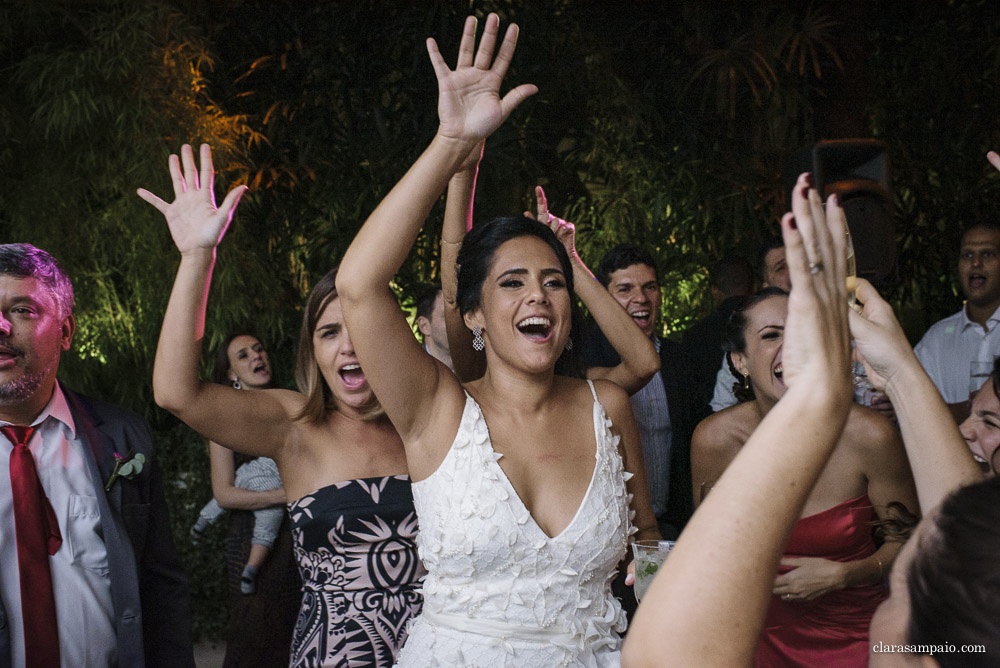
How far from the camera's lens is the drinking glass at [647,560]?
1.44 meters

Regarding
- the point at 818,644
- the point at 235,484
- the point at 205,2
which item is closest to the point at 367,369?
the point at 818,644

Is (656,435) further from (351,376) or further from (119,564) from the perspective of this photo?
(119,564)

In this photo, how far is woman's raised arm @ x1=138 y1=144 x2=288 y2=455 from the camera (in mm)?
1763

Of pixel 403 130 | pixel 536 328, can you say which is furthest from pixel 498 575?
pixel 403 130

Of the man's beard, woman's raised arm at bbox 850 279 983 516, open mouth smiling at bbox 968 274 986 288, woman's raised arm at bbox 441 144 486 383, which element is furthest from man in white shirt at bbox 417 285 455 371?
open mouth smiling at bbox 968 274 986 288

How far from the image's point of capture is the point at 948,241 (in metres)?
4.86

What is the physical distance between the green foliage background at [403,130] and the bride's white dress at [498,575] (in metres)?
3.11

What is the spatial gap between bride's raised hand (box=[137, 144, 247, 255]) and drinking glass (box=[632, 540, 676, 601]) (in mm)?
991

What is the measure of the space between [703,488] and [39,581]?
50.7 inches

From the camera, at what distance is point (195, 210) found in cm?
183

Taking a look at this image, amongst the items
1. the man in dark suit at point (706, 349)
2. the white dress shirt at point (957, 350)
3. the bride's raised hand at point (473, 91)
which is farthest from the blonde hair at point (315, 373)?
the white dress shirt at point (957, 350)

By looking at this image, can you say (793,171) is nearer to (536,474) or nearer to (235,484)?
(536,474)

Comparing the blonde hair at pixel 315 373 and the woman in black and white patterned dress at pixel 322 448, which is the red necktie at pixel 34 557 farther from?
the blonde hair at pixel 315 373

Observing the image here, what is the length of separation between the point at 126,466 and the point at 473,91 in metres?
1.07
